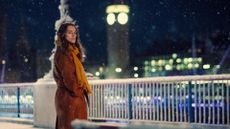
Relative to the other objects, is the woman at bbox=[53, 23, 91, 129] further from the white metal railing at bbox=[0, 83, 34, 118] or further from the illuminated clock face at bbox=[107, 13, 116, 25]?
the illuminated clock face at bbox=[107, 13, 116, 25]

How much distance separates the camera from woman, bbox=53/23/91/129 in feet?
16.6

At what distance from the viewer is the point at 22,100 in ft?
45.8

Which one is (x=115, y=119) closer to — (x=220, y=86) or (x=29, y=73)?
(x=220, y=86)

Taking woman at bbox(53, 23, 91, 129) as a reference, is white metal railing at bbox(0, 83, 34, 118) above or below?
below

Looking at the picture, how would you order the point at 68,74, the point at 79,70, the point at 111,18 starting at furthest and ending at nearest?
1. the point at 111,18
2. the point at 79,70
3. the point at 68,74

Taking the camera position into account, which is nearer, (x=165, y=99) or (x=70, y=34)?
(x=70, y=34)

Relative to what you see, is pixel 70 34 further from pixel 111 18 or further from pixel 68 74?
pixel 111 18

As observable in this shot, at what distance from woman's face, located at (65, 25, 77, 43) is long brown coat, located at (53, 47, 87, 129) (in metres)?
0.17

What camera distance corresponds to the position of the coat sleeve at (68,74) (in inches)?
198

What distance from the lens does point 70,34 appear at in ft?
17.1

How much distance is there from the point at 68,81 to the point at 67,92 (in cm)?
14

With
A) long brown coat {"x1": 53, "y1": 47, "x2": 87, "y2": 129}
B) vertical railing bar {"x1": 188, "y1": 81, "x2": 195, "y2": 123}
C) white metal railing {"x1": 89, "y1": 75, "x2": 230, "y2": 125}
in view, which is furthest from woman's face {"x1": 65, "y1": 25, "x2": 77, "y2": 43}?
vertical railing bar {"x1": 188, "y1": 81, "x2": 195, "y2": 123}

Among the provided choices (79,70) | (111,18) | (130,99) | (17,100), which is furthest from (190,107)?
(111,18)

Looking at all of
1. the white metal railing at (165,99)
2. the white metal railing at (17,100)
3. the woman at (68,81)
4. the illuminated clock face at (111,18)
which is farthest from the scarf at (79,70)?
the illuminated clock face at (111,18)
